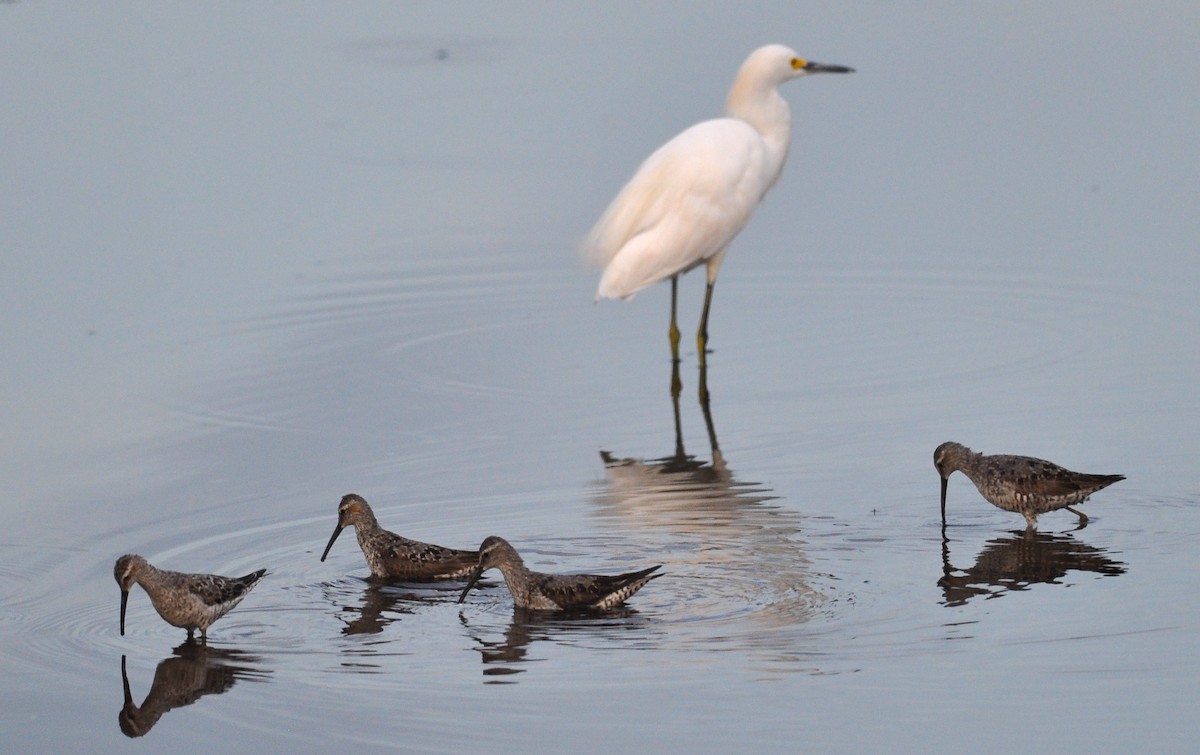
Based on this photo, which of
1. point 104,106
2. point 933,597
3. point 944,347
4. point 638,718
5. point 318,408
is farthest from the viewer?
point 104,106

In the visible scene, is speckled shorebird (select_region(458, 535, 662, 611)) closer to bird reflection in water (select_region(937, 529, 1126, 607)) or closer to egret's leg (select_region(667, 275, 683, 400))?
bird reflection in water (select_region(937, 529, 1126, 607))

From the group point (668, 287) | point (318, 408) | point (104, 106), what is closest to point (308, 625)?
point (318, 408)

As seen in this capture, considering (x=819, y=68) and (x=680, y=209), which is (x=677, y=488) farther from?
(x=819, y=68)

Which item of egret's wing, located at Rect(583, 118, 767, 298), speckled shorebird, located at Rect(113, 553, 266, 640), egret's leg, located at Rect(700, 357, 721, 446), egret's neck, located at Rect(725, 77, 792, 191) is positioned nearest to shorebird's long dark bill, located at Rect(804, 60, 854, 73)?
egret's neck, located at Rect(725, 77, 792, 191)

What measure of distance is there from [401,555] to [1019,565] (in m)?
2.92

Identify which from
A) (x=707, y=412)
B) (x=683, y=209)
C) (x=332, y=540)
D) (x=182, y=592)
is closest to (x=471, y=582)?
(x=332, y=540)

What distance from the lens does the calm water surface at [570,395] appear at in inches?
323

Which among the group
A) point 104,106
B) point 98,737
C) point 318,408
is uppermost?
point 104,106

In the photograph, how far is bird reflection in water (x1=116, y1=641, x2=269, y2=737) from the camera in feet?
26.7

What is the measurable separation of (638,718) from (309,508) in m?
3.71

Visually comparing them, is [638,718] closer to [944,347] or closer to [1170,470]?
[1170,470]

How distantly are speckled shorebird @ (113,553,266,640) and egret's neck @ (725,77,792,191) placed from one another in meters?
7.99

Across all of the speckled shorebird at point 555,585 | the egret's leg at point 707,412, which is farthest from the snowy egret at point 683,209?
the speckled shorebird at point 555,585

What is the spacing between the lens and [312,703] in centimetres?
812
